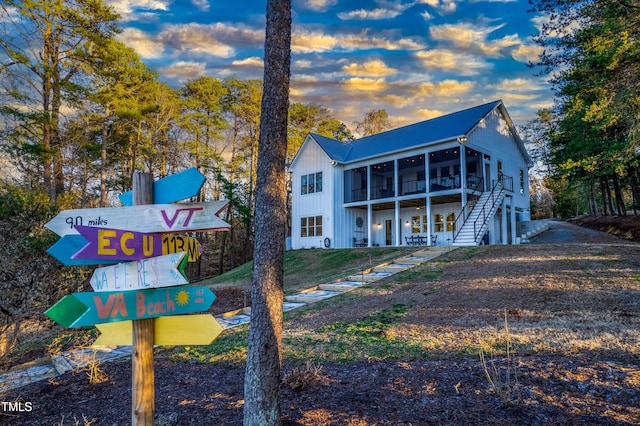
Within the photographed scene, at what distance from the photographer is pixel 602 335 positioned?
445cm

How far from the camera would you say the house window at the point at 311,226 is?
22.3m

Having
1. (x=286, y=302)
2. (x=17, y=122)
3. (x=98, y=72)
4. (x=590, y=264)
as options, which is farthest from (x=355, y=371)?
(x=98, y=72)

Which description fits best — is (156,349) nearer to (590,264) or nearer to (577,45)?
(590,264)

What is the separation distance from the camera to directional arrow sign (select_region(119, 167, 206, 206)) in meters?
2.22

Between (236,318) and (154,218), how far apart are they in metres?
6.03

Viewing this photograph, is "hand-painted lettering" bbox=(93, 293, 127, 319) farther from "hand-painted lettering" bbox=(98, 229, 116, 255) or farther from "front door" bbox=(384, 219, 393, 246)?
"front door" bbox=(384, 219, 393, 246)

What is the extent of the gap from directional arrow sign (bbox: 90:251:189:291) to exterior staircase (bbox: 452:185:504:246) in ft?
49.1

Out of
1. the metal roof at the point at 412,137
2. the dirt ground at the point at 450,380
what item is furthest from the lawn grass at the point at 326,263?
the dirt ground at the point at 450,380

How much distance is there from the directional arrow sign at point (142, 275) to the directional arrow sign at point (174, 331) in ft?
0.81

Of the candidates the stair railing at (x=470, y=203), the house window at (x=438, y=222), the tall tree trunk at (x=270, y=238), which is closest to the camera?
the tall tree trunk at (x=270, y=238)

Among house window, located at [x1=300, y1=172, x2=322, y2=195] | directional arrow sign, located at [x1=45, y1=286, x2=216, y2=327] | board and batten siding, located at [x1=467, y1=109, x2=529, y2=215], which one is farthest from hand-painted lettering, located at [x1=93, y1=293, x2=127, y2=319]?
house window, located at [x1=300, y1=172, x2=322, y2=195]

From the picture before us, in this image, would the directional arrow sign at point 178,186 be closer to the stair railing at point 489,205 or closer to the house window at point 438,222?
the stair railing at point 489,205

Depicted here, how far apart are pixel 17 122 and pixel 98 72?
470cm

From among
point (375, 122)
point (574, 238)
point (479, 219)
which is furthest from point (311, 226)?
point (375, 122)
